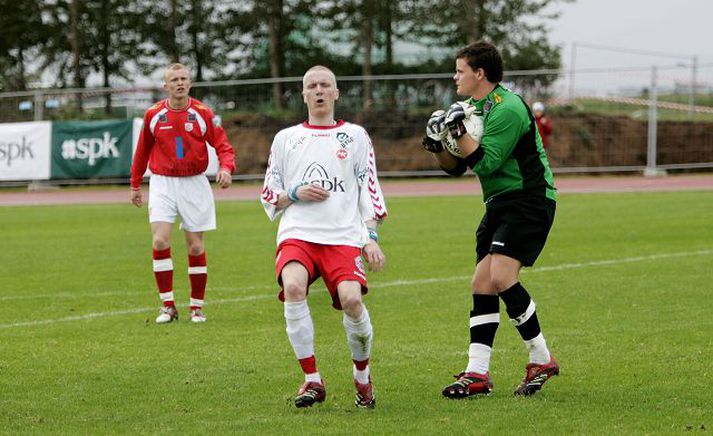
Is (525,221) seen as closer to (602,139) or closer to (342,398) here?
(342,398)

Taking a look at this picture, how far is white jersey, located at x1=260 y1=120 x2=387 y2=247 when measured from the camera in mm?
6969

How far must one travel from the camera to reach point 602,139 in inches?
1331

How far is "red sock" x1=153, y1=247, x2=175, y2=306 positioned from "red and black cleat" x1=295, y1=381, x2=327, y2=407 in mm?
4162

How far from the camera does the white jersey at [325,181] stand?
6.97 metres

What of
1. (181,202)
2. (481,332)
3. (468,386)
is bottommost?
(468,386)

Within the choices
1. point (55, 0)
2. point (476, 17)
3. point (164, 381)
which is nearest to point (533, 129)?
point (164, 381)

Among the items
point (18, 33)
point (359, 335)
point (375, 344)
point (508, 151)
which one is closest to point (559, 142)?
point (18, 33)

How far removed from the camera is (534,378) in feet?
23.6

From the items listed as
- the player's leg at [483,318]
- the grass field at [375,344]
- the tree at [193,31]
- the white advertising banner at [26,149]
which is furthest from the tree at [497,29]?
the player's leg at [483,318]

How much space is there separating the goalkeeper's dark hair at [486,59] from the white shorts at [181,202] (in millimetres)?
4277

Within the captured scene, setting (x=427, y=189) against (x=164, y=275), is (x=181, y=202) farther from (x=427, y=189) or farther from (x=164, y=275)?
(x=427, y=189)

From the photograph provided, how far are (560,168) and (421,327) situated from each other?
23170 millimetres

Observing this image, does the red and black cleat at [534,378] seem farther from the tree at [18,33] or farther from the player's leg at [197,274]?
the tree at [18,33]

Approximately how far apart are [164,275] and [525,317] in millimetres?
4518
